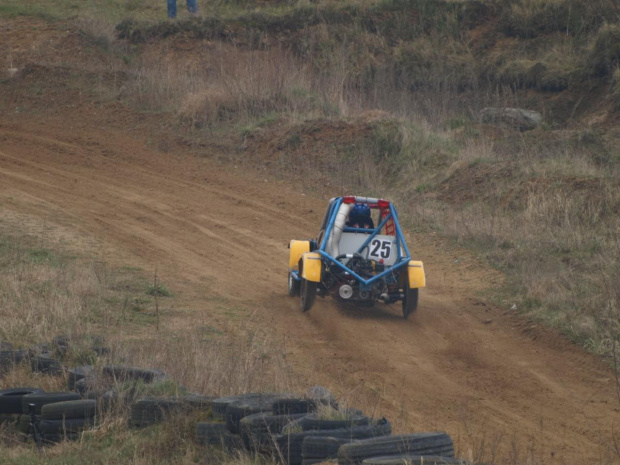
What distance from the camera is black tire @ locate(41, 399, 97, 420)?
610 cm

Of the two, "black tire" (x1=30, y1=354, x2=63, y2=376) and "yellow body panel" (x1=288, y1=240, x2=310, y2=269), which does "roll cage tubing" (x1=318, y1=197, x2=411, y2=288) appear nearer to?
"yellow body panel" (x1=288, y1=240, x2=310, y2=269)

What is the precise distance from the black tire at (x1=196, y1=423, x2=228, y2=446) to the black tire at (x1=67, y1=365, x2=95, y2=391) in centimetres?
144

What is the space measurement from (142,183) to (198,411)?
12.1 meters

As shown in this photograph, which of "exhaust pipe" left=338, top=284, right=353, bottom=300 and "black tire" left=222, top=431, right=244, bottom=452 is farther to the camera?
"exhaust pipe" left=338, top=284, right=353, bottom=300

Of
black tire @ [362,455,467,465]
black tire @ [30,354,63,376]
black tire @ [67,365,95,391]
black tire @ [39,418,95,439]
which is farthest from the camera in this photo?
black tire @ [30,354,63,376]

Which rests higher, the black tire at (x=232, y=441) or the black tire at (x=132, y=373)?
the black tire at (x=132, y=373)

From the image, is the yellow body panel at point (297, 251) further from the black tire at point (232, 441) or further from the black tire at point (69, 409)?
the black tire at point (232, 441)

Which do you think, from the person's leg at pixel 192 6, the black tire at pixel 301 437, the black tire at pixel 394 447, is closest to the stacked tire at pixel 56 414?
the black tire at pixel 301 437

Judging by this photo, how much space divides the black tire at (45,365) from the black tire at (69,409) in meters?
0.97

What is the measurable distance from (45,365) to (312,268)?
4.01 metres

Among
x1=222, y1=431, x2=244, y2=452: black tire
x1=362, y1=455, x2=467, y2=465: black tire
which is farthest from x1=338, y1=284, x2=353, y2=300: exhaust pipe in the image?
x1=362, y1=455, x2=467, y2=465: black tire

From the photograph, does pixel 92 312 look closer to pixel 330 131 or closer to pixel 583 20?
pixel 330 131

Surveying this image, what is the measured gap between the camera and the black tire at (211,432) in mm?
5629

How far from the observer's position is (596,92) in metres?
24.3
